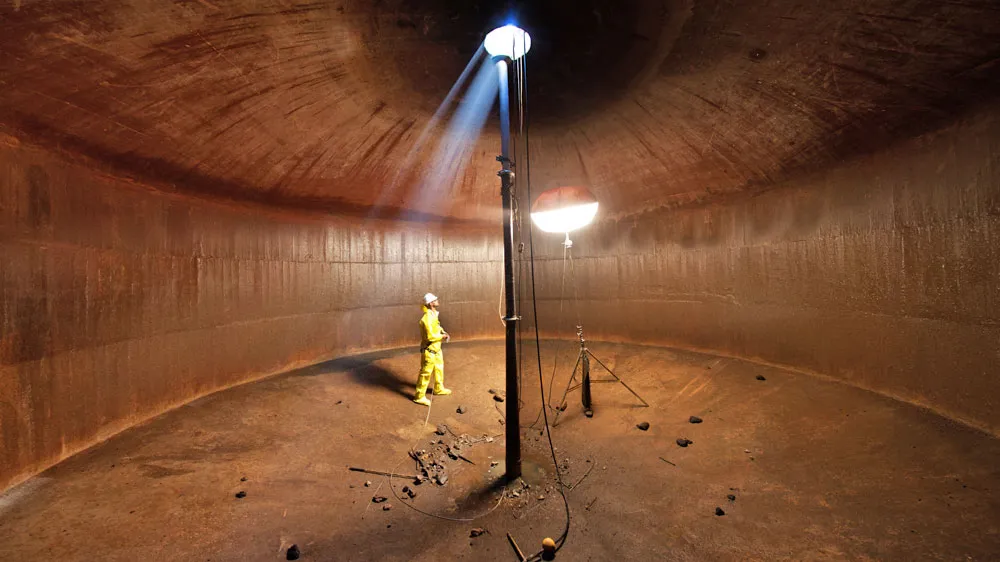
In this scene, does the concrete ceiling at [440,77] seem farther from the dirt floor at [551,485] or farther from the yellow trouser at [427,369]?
the yellow trouser at [427,369]

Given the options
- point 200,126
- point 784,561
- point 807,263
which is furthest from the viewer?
point 807,263

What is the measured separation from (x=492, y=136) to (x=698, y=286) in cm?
479

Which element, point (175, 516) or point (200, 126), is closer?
point (175, 516)

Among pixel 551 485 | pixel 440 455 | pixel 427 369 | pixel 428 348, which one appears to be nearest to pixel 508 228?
pixel 551 485

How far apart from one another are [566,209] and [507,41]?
200cm

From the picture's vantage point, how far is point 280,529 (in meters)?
3.41

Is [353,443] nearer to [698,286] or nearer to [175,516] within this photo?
[175,516]

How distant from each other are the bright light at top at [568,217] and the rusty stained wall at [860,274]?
11.6 ft

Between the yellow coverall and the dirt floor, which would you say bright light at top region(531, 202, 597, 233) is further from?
the dirt floor

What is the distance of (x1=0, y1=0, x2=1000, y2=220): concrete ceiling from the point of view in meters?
3.29

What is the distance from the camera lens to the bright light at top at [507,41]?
160 inches

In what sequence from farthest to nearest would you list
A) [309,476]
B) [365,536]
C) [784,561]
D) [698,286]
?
[698,286] < [309,476] < [365,536] < [784,561]

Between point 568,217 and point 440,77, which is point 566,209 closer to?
point 568,217

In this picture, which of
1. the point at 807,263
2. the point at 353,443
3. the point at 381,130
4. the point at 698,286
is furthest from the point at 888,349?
the point at 381,130
